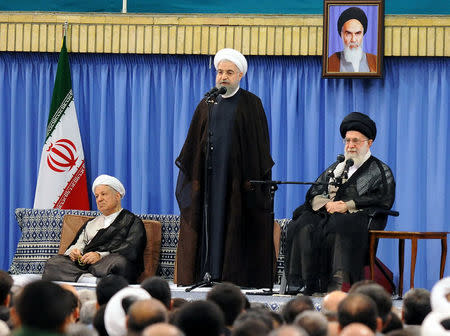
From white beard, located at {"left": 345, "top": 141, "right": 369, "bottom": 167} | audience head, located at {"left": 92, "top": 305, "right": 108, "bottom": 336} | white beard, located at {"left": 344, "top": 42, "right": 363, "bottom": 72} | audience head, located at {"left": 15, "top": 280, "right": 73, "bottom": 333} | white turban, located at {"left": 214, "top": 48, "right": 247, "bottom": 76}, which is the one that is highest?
white beard, located at {"left": 344, "top": 42, "right": 363, "bottom": 72}

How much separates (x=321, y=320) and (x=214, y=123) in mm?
3745

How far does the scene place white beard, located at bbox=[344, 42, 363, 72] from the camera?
23.4 feet

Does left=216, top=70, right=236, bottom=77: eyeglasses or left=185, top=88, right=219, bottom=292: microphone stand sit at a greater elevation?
left=216, top=70, right=236, bottom=77: eyeglasses

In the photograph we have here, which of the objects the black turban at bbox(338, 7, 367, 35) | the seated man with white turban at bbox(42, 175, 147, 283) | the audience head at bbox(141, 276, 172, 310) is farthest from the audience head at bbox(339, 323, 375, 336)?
the black turban at bbox(338, 7, 367, 35)

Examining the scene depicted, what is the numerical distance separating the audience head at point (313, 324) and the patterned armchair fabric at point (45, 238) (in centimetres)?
453

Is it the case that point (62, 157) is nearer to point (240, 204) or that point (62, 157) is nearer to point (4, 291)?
point (240, 204)

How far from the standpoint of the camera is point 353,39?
717cm

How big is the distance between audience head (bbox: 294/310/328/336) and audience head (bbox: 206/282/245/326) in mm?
472

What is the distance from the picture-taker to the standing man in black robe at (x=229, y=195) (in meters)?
5.87

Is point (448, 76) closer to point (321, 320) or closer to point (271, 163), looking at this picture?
point (271, 163)

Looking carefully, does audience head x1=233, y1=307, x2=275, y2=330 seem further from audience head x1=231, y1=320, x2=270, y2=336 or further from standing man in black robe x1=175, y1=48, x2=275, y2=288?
standing man in black robe x1=175, y1=48, x2=275, y2=288

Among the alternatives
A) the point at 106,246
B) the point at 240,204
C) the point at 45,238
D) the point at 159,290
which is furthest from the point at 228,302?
the point at 45,238

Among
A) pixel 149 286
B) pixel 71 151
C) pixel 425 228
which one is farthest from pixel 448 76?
pixel 149 286

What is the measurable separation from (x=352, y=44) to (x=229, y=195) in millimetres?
2028
